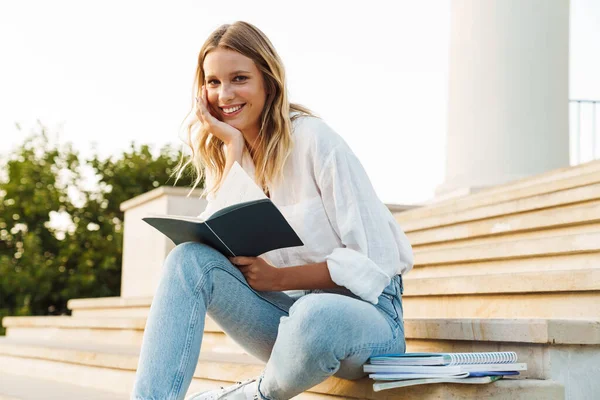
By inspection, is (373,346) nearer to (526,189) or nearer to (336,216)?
(336,216)

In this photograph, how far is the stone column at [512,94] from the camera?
7473 millimetres

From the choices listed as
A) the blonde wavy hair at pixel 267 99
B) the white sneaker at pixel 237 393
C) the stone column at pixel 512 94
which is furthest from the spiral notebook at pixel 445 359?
the stone column at pixel 512 94

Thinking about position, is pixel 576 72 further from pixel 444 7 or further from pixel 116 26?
pixel 116 26

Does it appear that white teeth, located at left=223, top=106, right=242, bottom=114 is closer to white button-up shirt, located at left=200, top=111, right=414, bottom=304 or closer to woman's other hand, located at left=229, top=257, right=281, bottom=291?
white button-up shirt, located at left=200, top=111, right=414, bottom=304

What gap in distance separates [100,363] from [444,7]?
5800 mm

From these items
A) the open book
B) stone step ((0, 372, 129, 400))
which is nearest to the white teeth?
the open book

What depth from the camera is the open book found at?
223 cm

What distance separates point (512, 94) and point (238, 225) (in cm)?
575

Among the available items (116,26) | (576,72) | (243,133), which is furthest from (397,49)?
(243,133)

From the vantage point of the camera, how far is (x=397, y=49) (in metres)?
16.6

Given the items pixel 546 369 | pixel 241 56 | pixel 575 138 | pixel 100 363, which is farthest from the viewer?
pixel 575 138

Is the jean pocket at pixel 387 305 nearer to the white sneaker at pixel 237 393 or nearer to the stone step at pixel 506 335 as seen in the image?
the stone step at pixel 506 335

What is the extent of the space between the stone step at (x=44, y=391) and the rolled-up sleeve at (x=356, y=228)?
1.78 metres

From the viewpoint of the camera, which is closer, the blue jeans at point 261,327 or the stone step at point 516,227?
the blue jeans at point 261,327
